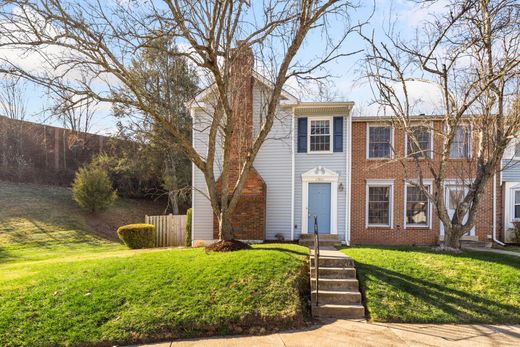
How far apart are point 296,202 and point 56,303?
349 inches

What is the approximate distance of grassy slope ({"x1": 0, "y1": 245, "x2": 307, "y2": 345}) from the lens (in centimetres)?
551

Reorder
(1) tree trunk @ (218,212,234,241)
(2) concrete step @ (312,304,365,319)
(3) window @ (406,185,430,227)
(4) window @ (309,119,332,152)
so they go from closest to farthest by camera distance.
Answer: (2) concrete step @ (312,304,365,319), (1) tree trunk @ (218,212,234,241), (4) window @ (309,119,332,152), (3) window @ (406,185,430,227)

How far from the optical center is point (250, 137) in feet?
40.0

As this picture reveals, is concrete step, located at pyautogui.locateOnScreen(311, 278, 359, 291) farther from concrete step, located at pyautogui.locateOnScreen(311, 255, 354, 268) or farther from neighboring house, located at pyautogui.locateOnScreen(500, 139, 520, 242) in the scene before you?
neighboring house, located at pyautogui.locateOnScreen(500, 139, 520, 242)

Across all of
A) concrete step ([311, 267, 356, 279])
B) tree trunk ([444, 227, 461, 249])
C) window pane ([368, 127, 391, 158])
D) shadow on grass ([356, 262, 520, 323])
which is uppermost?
window pane ([368, 127, 391, 158])

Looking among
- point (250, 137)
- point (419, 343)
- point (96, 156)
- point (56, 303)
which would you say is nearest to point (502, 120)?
point (419, 343)

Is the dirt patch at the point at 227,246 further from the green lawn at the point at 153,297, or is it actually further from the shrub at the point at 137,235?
the shrub at the point at 137,235

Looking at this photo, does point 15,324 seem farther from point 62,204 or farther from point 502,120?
point 62,204

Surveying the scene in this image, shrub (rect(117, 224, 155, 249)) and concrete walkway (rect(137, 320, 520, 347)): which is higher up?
shrub (rect(117, 224, 155, 249))

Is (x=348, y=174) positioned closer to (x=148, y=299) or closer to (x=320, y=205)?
(x=320, y=205)

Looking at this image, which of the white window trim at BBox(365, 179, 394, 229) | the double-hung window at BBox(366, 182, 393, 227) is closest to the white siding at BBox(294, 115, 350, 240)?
the white window trim at BBox(365, 179, 394, 229)

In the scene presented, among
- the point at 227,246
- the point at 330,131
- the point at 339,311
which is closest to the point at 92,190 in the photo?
the point at 227,246

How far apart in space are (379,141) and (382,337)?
32.5 ft

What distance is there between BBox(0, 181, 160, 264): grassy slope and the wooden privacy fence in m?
2.02
